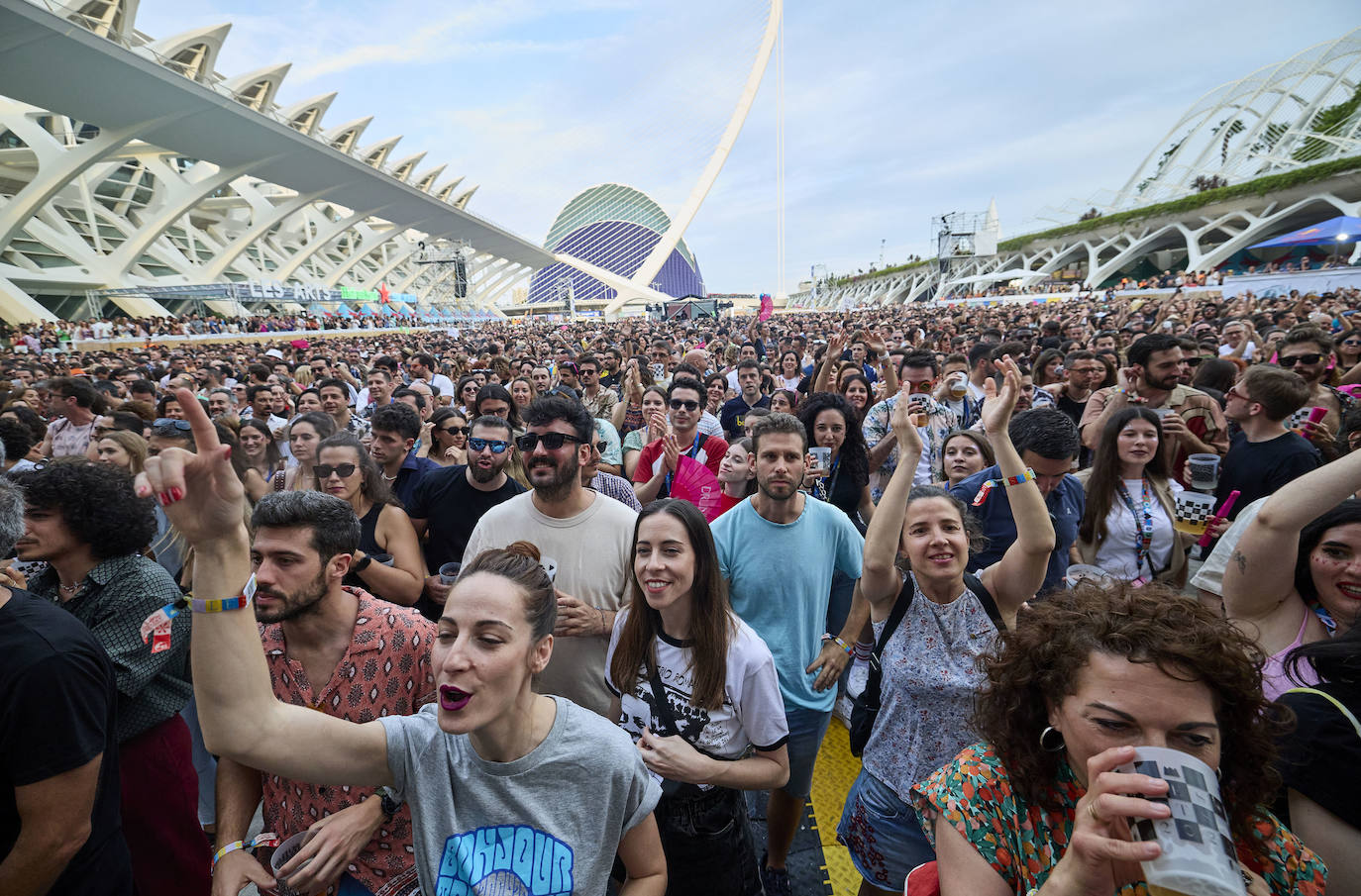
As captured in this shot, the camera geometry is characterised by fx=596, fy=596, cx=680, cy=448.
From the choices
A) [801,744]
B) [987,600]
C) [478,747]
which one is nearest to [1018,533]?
[987,600]

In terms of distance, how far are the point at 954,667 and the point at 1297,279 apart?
24.1 metres

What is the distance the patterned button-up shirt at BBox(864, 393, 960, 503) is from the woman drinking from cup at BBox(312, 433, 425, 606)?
3.02 meters

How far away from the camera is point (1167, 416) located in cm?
364

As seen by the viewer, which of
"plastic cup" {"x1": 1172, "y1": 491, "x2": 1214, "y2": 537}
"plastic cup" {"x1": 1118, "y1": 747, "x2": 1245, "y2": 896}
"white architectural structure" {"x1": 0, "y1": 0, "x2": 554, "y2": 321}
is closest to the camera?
"plastic cup" {"x1": 1118, "y1": 747, "x2": 1245, "y2": 896}

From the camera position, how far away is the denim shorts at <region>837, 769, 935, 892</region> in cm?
180

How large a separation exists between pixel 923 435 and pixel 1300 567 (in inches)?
102

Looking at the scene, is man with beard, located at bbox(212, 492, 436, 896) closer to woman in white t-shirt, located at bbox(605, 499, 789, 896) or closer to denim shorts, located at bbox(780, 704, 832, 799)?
woman in white t-shirt, located at bbox(605, 499, 789, 896)

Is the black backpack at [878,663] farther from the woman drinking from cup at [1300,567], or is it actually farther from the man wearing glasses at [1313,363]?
the man wearing glasses at [1313,363]

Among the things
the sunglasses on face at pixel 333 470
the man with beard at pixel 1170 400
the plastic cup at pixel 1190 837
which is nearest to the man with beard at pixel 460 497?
the sunglasses on face at pixel 333 470

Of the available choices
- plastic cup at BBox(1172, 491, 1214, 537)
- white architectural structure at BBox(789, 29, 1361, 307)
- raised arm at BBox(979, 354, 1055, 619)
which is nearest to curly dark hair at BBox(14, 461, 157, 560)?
raised arm at BBox(979, 354, 1055, 619)

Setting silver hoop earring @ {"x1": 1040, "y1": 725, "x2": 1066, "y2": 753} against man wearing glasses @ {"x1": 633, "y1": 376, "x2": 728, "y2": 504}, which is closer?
silver hoop earring @ {"x1": 1040, "y1": 725, "x2": 1066, "y2": 753}

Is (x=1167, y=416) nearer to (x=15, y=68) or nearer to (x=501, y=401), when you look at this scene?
(x=501, y=401)

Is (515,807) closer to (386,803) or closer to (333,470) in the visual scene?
(386,803)

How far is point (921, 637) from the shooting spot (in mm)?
1956
